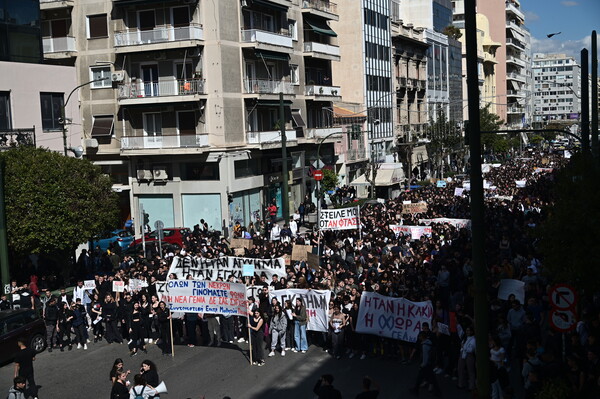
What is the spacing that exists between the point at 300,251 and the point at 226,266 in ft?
14.7

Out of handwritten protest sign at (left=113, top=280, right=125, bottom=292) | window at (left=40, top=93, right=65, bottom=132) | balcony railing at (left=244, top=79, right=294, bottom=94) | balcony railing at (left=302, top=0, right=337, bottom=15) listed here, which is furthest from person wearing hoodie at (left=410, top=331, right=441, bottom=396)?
balcony railing at (left=302, top=0, right=337, bottom=15)

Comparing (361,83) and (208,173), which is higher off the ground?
(361,83)

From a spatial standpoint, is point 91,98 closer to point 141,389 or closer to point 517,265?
point 517,265

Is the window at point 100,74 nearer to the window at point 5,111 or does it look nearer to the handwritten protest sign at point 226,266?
the window at point 5,111

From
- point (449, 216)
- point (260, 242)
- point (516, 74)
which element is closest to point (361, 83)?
point (449, 216)

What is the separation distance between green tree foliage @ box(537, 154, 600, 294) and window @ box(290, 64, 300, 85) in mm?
35524

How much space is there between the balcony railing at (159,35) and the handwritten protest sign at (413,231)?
1670cm

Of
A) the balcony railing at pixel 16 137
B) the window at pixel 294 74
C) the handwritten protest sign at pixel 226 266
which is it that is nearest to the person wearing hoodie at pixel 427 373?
the handwritten protest sign at pixel 226 266

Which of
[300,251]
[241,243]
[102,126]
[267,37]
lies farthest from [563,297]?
[102,126]

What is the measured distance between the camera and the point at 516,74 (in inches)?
5753

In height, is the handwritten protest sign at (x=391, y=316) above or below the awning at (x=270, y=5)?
below

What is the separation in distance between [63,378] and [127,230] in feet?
72.9

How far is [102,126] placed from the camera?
143ft

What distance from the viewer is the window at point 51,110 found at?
32.6 m
